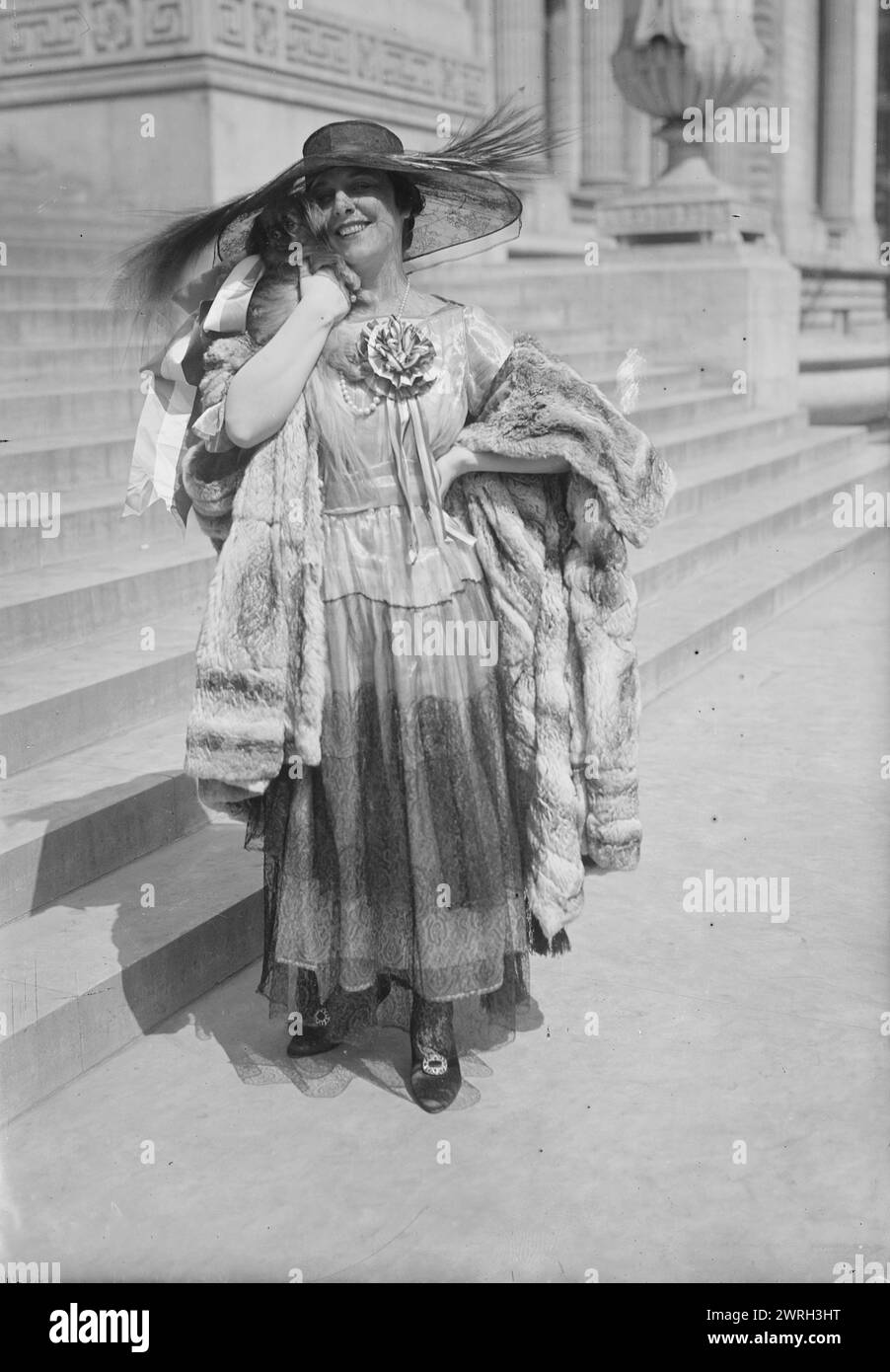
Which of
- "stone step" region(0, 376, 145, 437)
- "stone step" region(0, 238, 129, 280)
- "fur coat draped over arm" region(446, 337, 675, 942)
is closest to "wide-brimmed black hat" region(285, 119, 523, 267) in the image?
"fur coat draped over arm" region(446, 337, 675, 942)

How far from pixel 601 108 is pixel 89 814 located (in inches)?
768

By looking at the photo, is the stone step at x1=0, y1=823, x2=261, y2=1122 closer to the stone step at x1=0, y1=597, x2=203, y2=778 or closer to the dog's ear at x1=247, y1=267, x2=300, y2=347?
the stone step at x1=0, y1=597, x2=203, y2=778

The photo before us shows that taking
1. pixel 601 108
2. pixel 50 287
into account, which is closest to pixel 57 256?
pixel 50 287

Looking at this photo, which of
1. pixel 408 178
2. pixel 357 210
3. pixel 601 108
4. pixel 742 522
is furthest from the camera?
pixel 601 108

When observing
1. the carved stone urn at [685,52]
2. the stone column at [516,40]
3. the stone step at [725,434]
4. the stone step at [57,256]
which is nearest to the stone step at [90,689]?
the stone step at [57,256]

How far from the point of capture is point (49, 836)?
4.23m

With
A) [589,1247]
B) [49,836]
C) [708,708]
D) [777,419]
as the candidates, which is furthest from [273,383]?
[777,419]

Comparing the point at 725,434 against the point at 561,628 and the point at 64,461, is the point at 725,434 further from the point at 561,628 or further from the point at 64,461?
the point at 561,628

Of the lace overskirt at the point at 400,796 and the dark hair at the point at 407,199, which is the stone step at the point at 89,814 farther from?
the dark hair at the point at 407,199

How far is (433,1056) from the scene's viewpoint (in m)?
3.62

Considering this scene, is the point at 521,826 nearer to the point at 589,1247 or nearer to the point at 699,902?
the point at 589,1247
